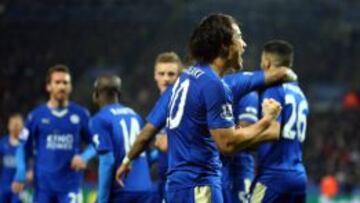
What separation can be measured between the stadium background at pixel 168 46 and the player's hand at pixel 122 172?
10743 mm

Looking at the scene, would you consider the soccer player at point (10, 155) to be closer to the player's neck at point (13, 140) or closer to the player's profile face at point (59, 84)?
the player's neck at point (13, 140)

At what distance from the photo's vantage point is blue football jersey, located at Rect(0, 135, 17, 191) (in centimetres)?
1339

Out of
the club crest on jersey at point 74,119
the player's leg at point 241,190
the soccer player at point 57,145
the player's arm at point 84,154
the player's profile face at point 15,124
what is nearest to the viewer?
the player's leg at point 241,190

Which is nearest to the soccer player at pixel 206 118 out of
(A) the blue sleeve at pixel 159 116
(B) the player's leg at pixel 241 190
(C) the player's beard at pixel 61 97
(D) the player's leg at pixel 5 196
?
(A) the blue sleeve at pixel 159 116

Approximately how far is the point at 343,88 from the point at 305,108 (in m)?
15.8

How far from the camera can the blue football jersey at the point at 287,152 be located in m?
7.07

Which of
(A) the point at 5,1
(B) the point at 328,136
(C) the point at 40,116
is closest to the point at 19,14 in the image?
(A) the point at 5,1

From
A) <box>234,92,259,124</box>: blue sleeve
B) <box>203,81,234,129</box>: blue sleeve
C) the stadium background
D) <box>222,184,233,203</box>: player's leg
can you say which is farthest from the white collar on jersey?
the stadium background

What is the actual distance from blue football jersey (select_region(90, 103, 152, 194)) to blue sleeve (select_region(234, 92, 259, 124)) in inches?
36.5

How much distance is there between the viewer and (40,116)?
9672 mm

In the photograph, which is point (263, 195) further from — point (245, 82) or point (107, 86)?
point (107, 86)

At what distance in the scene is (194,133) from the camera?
523cm

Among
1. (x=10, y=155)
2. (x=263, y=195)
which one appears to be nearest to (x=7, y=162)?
(x=10, y=155)

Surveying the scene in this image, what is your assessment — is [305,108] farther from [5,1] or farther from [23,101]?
[5,1]
